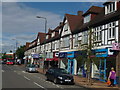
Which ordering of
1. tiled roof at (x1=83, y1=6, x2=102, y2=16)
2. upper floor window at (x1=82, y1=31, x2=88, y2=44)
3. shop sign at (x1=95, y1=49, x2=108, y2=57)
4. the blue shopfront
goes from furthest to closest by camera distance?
tiled roof at (x1=83, y1=6, x2=102, y2=16) < upper floor window at (x1=82, y1=31, x2=88, y2=44) < the blue shopfront < shop sign at (x1=95, y1=49, x2=108, y2=57)

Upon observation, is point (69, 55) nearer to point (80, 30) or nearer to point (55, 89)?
point (80, 30)

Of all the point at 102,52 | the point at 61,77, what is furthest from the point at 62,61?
the point at 61,77

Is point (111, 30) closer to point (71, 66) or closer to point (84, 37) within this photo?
point (84, 37)

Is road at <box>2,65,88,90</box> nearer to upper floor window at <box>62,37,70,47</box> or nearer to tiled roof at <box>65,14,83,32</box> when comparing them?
upper floor window at <box>62,37,70,47</box>

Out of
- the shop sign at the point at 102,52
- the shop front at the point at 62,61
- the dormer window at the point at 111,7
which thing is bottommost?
the shop front at the point at 62,61

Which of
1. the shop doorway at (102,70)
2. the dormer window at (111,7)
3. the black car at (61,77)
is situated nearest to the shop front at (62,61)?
the shop doorway at (102,70)

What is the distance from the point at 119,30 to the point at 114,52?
2.15 metres

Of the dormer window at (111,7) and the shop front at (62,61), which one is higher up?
the dormer window at (111,7)

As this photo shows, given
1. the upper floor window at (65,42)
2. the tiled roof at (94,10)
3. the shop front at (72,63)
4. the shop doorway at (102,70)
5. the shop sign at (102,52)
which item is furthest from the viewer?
the upper floor window at (65,42)

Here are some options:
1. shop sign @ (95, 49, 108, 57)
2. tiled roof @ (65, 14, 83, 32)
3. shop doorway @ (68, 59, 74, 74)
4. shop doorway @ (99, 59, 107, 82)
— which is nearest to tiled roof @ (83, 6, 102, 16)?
tiled roof @ (65, 14, 83, 32)

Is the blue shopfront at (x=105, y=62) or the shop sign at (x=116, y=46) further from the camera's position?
the blue shopfront at (x=105, y=62)

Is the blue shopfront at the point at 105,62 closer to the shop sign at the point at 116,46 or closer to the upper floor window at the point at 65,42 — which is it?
the shop sign at the point at 116,46

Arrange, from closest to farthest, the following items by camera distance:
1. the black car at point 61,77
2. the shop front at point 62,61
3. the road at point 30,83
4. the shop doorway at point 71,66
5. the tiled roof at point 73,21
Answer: the road at point 30,83 → the black car at point 61,77 → the shop doorway at point 71,66 → the tiled roof at point 73,21 → the shop front at point 62,61

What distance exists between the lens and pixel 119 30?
18344 mm
